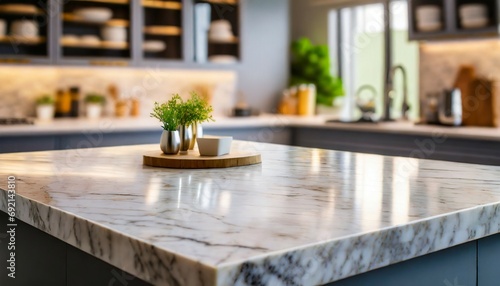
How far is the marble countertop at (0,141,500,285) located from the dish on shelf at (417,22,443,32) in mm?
2707

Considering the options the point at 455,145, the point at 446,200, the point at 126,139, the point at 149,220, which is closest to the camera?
the point at 149,220

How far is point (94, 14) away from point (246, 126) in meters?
1.45

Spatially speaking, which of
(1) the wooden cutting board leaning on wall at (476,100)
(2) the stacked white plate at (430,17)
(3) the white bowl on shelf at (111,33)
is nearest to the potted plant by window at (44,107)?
(3) the white bowl on shelf at (111,33)

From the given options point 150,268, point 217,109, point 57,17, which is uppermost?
point 57,17

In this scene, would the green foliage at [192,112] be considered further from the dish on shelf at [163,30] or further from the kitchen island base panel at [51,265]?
the dish on shelf at [163,30]

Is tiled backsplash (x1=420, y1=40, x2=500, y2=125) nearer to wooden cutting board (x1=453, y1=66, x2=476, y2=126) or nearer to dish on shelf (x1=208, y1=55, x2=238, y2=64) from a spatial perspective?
wooden cutting board (x1=453, y1=66, x2=476, y2=126)

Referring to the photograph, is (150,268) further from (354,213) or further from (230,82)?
(230,82)

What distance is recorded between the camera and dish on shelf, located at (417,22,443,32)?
4.50 metres

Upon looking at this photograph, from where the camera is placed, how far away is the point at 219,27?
530cm

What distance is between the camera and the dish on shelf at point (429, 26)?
4.50 metres

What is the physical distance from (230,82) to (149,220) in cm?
448

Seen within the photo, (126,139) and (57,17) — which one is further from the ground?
(57,17)

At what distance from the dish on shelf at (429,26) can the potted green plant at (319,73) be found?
1.41m

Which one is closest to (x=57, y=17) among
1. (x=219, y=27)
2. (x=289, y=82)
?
(x=219, y=27)
